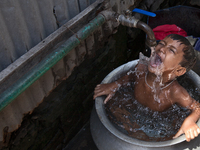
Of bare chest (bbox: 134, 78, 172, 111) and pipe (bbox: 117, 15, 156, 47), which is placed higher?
pipe (bbox: 117, 15, 156, 47)

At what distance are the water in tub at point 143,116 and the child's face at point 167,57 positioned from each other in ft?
0.31

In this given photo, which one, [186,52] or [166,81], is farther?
[166,81]

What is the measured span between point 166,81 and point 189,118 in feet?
1.16

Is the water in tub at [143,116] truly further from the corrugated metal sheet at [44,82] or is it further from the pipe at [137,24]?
the corrugated metal sheet at [44,82]

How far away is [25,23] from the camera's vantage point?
1431 mm

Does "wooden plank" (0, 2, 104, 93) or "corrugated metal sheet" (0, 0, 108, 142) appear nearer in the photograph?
"wooden plank" (0, 2, 104, 93)

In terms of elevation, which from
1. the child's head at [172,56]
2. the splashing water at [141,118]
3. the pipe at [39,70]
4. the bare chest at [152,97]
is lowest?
the splashing water at [141,118]

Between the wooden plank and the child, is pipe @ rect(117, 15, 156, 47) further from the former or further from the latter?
the wooden plank

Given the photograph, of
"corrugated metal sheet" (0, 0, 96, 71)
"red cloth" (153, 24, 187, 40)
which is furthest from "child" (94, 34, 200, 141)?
"red cloth" (153, 24, 187, 40)

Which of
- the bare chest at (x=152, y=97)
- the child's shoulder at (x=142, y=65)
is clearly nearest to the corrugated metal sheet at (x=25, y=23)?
the child's shoulder at (x=142, y=65)

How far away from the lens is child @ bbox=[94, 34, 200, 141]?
157cm

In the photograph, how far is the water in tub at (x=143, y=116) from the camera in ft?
5.80

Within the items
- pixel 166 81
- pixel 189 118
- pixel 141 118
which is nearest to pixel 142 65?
pixel 166 81

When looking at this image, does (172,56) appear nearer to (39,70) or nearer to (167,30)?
(39,70)
